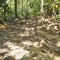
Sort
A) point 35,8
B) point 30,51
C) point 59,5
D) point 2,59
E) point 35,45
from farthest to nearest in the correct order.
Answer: point 35,8
point 59,5
point 35,45
point 30,51
point 2,59

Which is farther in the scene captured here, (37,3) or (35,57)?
(37,3)

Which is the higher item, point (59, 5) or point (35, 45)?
point (59, 5)

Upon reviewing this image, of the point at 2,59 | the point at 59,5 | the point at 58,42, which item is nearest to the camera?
the point at 2,59

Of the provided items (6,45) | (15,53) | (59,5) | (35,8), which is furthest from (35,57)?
(35,8)

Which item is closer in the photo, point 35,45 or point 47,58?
point 47,58

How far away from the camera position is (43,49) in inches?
262

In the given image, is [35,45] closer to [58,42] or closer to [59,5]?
[58,42]

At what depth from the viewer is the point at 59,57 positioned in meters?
6.10

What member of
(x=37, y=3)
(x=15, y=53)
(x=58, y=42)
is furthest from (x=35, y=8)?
(x=15, y=53)

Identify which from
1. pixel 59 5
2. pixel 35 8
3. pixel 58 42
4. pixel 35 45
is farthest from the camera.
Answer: pixel 35 8

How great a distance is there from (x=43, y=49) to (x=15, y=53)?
1.18 meters

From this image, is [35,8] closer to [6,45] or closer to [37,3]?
[37,3]

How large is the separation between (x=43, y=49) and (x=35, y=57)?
0.92 metres

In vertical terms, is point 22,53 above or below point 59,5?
below
